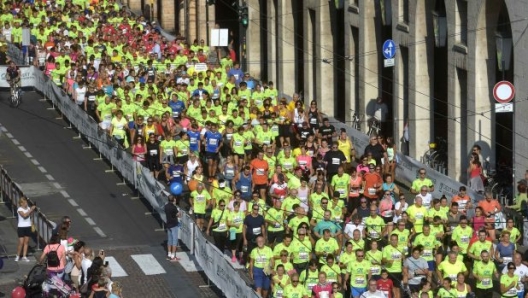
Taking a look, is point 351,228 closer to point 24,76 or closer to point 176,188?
point 176,188

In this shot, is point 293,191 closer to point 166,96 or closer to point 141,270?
point 141,270

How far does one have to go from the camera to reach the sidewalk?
38228mm

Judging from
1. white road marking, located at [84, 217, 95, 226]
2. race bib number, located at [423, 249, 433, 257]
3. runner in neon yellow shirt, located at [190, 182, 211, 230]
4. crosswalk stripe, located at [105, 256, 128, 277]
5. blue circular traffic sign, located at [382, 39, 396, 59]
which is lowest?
crosswalk stripe, located at [105, 256, 128, 277]

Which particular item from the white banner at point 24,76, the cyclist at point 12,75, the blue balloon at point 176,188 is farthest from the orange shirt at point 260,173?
the white banner at point 24,76

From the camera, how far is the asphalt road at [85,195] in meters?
38.9

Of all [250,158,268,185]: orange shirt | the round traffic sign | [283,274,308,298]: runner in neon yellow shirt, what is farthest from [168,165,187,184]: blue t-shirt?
[283,274,308,298]: runner in neon yellow shirt

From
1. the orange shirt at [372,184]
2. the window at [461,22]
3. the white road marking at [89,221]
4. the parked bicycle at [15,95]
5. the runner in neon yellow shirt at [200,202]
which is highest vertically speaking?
the window at [461,22]

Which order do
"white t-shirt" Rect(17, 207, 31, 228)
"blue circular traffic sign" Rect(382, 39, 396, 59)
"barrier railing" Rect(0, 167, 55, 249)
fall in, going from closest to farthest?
"white t-shirt" Rect(17, 207, 31, 228) → "barrier railing" Rect(0, 167, 55, 249) → "blue circular traffic sign" Rect(382, 39, 396, 59)

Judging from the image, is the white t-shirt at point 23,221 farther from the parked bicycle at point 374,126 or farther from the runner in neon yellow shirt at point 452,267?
the parked bicycle at point 374,126

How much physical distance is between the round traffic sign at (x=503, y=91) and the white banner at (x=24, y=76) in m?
20.0

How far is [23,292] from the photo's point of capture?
34781 mm

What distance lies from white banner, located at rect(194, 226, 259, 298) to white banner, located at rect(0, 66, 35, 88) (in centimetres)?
2013

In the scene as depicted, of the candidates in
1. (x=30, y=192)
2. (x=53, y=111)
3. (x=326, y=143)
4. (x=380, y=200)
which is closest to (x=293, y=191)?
(x=380, y=200)

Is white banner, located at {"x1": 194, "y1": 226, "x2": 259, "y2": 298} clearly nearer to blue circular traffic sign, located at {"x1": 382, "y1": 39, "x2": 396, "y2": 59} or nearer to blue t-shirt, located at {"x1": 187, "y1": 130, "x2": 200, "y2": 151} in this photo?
blue t-shirt, located at {"x1": 187, "y1": 130, "x2": 200, "y2": 151}
